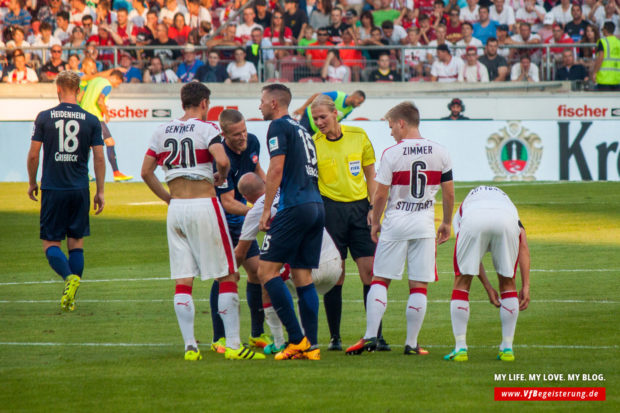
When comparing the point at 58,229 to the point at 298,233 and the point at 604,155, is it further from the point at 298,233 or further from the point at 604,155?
the point at 604,155

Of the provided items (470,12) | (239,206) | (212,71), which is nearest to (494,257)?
(239,206)

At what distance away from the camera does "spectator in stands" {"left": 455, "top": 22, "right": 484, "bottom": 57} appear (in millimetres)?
26062

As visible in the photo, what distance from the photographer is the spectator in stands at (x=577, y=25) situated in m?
26.5

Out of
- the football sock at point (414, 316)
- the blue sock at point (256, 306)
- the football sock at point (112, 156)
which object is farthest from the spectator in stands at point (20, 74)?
the football sock at point (414, 316)

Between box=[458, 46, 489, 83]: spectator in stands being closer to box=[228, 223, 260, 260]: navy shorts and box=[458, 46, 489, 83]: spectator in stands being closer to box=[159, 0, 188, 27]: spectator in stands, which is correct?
box=[159, 0, 188, 27]: spectator in stands

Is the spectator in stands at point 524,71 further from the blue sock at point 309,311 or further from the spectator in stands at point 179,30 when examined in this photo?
the blue sock at point 309,311

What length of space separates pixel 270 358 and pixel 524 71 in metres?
19.6

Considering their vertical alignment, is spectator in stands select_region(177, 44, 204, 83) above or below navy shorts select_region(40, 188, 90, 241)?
above

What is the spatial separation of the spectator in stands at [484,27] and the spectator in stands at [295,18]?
Answer: 4732 millimetres

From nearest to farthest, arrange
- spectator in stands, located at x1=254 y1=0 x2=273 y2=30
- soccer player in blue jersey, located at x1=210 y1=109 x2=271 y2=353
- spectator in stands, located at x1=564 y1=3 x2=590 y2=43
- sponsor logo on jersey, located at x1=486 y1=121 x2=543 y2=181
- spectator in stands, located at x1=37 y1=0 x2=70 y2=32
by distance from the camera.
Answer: soccer player in blue jersey, located at x1=210 y1=109 x2=271 y2=353 → sponsor logo on jersey, located at x1=486 y1=121 x2=543 y2=181 → spectator in stands, located at x1=564 y1=3 x2=590 y2=43 → spectator in stands, located at x1=254 y1=0 x2=273 y2=30 → spectator in stands, located at x1=37 y1=0 x2=70 y2=32

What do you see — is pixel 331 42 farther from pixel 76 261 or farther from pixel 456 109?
pixel 76 261

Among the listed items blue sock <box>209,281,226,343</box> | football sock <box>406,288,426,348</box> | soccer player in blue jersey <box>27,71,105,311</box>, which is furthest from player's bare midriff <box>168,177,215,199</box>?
soccer player in blue jersey <box>27,71,105,311</box>

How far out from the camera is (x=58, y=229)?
10711 millimetres

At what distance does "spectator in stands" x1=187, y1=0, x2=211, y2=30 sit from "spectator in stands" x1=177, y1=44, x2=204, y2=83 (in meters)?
1.58
